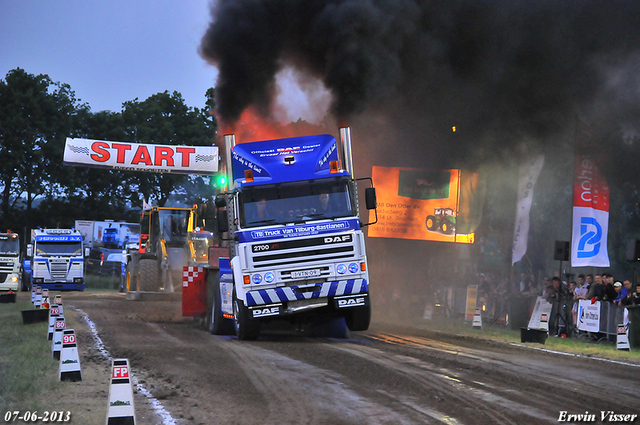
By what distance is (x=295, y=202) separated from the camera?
1324 centimetres

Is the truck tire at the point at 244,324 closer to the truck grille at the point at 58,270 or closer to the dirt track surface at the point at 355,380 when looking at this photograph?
the dirt track surface at the point at 355,380

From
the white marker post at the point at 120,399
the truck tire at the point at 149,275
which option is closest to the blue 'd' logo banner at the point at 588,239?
the truck tire at the point at 149,275

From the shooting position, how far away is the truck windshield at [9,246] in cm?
3328

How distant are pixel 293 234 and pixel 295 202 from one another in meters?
0.64

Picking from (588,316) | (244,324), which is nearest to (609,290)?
(588,316)

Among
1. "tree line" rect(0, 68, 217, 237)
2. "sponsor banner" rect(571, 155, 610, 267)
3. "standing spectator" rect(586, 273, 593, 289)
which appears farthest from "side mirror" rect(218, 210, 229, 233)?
"tree line" rect(0, 68, 217, 237)

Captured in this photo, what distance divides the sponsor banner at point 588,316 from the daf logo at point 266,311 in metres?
8.50

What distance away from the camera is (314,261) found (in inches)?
514

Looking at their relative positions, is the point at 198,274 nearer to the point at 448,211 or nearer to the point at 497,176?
the point at 448,211

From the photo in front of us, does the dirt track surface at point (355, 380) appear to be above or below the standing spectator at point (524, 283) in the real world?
below

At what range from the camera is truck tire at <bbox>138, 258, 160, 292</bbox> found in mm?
26562

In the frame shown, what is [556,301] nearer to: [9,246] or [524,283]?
[524,283]

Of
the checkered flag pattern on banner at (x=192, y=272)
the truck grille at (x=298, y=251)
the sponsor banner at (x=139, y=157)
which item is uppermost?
the sponsor banner at (x=139, y=157)

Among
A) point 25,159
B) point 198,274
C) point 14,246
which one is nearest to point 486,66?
point 198,274
